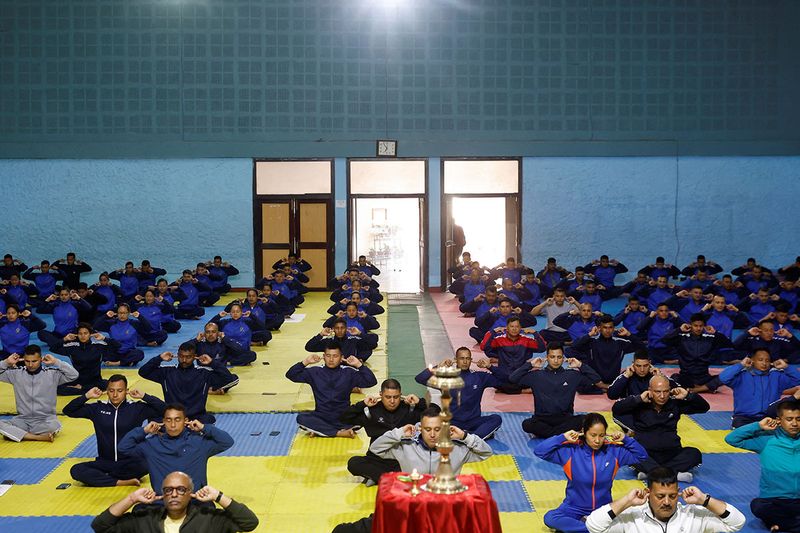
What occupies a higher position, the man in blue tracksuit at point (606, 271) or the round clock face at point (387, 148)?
the round clock face at point (387, 148)

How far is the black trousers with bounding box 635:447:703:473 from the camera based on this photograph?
9.91 m

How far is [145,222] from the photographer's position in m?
26.6

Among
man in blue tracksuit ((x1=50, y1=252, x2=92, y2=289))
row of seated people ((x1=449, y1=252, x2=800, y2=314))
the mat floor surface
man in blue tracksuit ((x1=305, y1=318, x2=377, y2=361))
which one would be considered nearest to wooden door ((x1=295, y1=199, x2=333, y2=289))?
row of seated people ((x1=449, y1=252, x2=800, y2=314))

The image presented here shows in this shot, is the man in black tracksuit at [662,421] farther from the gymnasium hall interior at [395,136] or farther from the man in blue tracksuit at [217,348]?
the gymnasium hall interior at [395,136]

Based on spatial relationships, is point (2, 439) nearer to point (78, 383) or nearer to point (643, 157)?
point (78, 383)

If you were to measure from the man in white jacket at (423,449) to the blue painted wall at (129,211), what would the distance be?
1871 cm

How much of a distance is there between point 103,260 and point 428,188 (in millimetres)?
9503

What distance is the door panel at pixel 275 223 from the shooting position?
2689cm

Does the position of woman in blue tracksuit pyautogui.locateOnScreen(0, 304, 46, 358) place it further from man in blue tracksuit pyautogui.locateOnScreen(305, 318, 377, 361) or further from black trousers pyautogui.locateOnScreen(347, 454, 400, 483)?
black trousers pyautogui.locateOnScreen(347, 454, 400, 483)

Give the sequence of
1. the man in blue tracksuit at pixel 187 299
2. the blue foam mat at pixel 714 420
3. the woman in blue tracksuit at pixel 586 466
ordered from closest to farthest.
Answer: the woman in blue tracksuit at pixel 586 466 < the blue foam mat at pixel 714 420 < the man in blue tracksuit at pixel 187 299

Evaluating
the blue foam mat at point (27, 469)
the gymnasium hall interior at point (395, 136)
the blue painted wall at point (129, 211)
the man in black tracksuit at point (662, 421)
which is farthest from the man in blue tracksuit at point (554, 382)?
the blue painted wall at point (129, 211)

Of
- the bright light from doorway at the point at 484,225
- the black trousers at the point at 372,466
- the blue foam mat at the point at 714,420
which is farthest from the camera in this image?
the bright light from doorway at the point at 484,225

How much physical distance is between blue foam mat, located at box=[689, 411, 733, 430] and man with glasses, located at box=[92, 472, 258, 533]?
7.42 metres

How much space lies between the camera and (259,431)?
39.2ft
